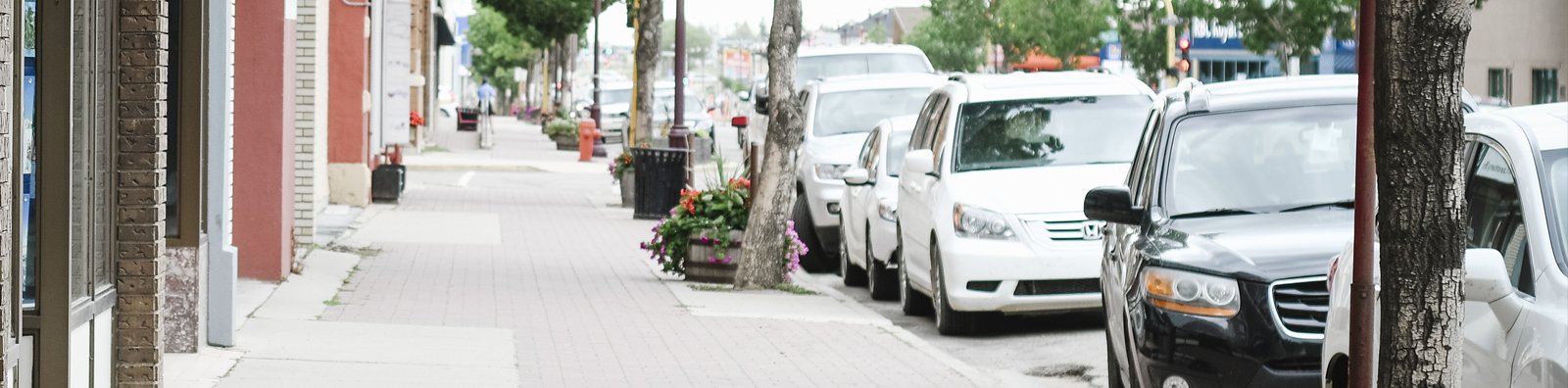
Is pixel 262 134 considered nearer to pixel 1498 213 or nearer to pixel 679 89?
pixel 1498 213

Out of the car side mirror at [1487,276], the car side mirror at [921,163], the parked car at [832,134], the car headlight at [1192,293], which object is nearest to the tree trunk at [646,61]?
the parked car at [832,134]

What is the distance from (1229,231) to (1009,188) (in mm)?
3412

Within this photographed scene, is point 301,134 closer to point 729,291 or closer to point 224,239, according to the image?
point 729,291

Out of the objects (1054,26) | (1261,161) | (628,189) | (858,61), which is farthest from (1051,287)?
(1054,26)

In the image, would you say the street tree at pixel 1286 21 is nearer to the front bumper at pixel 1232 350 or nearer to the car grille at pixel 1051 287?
the car grille at pixel 1051 287

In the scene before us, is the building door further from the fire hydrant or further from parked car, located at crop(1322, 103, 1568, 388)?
the fire hydrant

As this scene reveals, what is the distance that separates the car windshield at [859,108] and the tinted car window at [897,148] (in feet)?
7.86

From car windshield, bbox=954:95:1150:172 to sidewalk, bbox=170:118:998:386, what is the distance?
1166mm

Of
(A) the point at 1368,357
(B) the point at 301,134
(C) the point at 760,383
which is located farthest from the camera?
(B) the point at 301,134

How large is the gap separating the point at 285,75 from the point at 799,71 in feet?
44.3

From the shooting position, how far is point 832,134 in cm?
1680

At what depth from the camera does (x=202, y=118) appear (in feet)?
29.7

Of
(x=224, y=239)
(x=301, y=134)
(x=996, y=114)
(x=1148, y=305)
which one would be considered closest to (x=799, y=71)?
(x=301, y=134)

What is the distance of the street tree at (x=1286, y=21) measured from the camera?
39438mm
